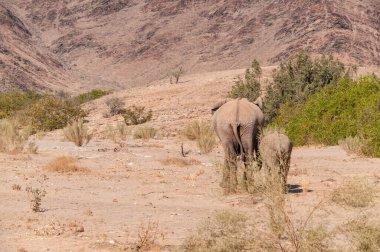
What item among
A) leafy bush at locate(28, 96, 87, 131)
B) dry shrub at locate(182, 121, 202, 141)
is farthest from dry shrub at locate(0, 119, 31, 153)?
leafy bush at locate(28, 96, 87, 131)

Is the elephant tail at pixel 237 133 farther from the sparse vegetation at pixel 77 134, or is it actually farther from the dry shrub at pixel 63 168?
the sparse vegetation at pixel 77 134

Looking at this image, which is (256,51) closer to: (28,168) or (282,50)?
(282,50)

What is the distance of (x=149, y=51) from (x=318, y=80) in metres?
73.1

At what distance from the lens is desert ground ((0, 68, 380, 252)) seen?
7.48 meters

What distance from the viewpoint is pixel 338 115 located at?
21.7 meters

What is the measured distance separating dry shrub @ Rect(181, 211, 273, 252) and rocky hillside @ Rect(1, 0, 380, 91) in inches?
3112

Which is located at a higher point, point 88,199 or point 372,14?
point 372,14

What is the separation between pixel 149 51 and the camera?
332 feet

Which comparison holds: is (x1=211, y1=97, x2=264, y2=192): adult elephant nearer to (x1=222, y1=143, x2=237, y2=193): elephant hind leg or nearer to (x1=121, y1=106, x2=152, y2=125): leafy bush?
(x1=222, y1=143, x2=237, y2=193): elephant hind leg

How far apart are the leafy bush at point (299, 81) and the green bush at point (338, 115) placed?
4.42 metres

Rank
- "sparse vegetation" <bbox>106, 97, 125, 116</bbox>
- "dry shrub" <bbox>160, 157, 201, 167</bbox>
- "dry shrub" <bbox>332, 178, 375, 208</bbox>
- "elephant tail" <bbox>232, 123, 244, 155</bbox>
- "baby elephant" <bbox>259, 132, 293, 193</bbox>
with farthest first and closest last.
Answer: "sparse vegetation" <bbox>106, 97, 125, 116</bbox> → "dry shrub" <bbox>160, 157, 201, 167</bbox> → "baby elephant" <bbox>259, 132, 293, 193</bbox> → "elephant tail" <bbox>232, 123, 244, 155</bbox> → "dry shrub" <bbox>332, 178, 375, 208</bbox>

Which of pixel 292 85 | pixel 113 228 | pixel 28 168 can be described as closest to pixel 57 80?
pixel 292 85

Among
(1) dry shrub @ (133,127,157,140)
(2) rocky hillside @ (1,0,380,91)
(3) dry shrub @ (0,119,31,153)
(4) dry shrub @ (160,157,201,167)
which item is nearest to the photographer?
(4) dry shrub @ (160,157,201,167)

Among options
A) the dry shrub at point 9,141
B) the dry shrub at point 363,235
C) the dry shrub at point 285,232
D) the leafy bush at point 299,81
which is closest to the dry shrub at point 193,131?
the leafy bush at point 299,81
